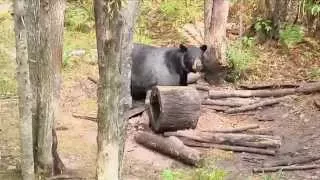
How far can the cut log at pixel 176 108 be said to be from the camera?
9062 millimetres

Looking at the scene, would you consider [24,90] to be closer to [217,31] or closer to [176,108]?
[176,108]

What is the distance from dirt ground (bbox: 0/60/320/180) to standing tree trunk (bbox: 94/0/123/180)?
1.55 metres

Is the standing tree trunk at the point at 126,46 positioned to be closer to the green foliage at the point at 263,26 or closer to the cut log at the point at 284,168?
the cut log at the point at 284,168

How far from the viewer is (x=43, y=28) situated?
6.59 m

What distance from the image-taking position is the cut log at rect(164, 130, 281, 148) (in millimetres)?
9091

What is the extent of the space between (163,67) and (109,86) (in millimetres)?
4896

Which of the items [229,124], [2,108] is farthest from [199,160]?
[2,108]

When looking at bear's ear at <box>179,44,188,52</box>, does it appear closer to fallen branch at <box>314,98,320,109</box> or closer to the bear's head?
the bear's head

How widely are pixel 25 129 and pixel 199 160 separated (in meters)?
3.14

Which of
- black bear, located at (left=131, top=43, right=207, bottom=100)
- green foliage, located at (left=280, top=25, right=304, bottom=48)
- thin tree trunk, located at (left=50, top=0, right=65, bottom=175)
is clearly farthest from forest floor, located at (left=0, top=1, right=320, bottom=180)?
green foliage, located at (left=280, top=25, right=304, bottom=48)

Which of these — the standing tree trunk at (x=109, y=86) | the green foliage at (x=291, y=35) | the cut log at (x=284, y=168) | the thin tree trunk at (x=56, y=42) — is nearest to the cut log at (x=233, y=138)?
the cut log at (x=284, y=168)

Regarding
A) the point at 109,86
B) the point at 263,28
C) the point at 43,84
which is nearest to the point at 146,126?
the point at 43,84

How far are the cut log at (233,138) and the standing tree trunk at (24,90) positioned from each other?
11.2 feet

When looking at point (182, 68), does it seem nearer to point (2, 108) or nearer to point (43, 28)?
point (2, 108)
